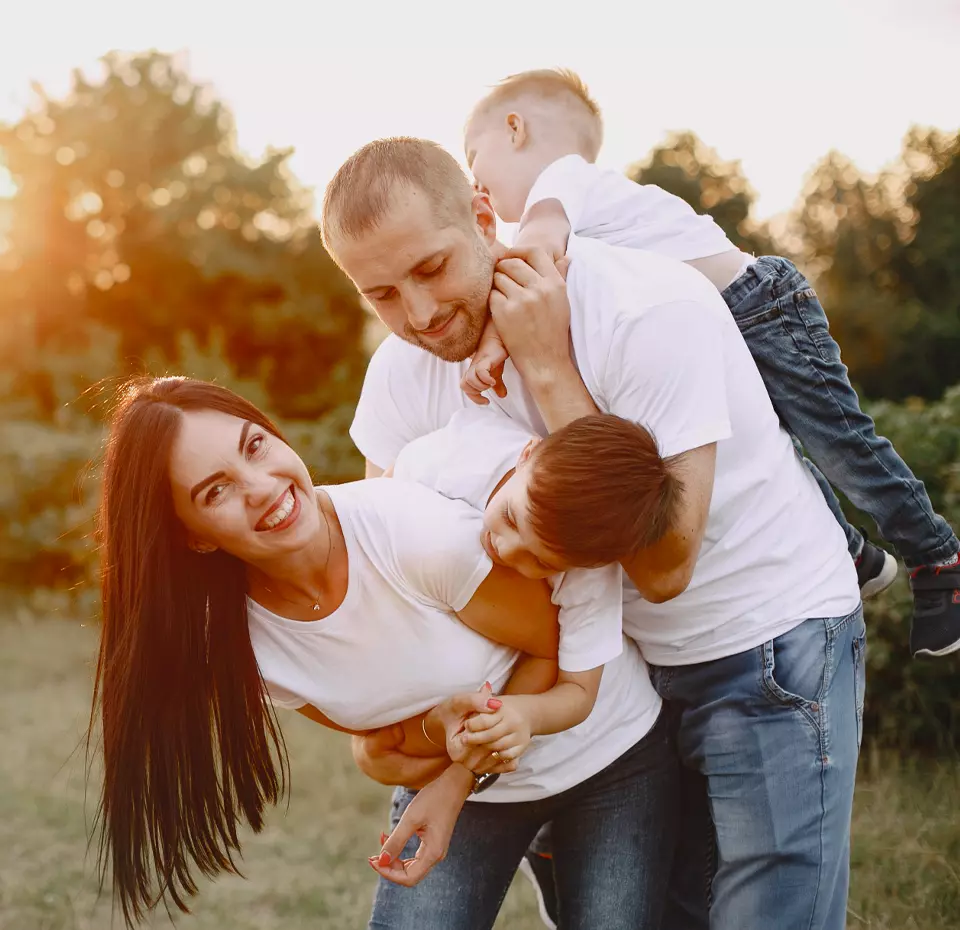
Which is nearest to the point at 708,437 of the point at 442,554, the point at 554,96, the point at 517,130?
the point at 442,554

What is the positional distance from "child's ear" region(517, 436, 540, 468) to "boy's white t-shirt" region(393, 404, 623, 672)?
0.11 feet

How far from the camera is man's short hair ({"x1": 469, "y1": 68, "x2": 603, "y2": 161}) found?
292 cm

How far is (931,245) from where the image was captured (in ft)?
29.8

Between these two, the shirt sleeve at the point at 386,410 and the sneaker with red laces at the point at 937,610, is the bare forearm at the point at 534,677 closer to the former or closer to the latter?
the shirt sleeve at the point at 386,410

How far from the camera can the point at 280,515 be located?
204 centimetres

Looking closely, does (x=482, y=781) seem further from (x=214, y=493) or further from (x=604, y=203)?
(x=604, y=203)

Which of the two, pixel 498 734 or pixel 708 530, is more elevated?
pixel 708 530

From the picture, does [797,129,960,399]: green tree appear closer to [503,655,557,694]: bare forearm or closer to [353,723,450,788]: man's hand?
[503,655,557,694]: bare forearm

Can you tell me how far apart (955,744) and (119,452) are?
12.5ft

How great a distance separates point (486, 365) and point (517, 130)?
106cm

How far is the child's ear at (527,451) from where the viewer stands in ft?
6.64

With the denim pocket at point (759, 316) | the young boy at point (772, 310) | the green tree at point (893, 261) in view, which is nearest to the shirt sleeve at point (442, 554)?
the young boy at point (772, 310)

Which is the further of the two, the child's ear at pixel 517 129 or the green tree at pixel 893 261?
the green tree at pixel 893 261

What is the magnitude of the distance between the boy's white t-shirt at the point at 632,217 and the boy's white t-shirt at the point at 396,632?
2.79ft
